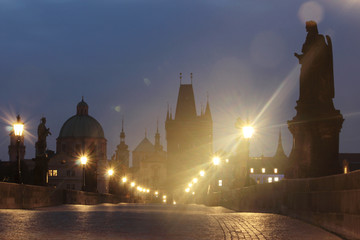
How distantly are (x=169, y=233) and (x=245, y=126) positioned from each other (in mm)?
15364

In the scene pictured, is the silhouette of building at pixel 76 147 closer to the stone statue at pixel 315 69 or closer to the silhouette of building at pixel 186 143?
the silhouette of building at pixel 186 143

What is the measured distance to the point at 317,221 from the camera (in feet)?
42.1

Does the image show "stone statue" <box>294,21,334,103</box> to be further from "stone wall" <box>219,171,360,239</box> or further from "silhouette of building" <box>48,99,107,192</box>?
"silhouette of building" <box>48,99,107,192</box>

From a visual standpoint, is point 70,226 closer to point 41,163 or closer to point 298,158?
point 298,158

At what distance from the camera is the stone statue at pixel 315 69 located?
20047mm

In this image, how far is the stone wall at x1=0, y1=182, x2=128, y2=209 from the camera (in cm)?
1978

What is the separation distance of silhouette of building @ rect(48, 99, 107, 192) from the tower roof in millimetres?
Result: 24997

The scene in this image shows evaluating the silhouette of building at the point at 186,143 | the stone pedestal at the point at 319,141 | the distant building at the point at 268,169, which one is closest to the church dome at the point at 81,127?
the silhouette of building at the point at 186,143

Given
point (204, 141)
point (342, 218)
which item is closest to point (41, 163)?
point (342, 218)

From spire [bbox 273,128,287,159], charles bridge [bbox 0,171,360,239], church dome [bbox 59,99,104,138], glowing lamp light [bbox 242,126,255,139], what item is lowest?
charles bridge [bbox 0,171,360,239]

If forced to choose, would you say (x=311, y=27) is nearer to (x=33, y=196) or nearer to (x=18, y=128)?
(x=33, y=196)

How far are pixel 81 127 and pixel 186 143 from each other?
32.3m

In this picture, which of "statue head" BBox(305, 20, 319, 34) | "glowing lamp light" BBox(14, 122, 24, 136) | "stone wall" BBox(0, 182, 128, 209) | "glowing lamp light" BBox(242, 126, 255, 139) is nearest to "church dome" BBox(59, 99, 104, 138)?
"stone wall" BBox(0, 182, 128, 209)

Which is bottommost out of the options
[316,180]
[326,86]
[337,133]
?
[316,180]
